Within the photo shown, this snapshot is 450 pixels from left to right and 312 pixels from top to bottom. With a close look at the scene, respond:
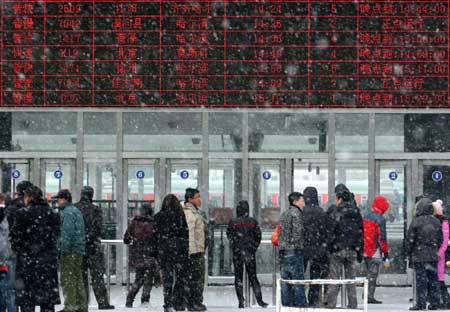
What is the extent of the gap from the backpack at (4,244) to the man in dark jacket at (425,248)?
569 centimetres

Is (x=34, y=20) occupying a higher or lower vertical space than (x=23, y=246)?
higher

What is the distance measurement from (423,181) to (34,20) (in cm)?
693

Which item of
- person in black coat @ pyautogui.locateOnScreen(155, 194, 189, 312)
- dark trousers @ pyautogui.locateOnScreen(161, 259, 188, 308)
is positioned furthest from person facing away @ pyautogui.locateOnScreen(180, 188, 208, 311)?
person in black coat @ pyautogui.locateOnScreen(155, 194, 189, 312)

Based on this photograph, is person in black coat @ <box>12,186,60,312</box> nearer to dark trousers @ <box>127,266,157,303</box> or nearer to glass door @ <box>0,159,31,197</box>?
dark trousers @ <box>127,266,157,303</box>

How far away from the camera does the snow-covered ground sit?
1692 cm

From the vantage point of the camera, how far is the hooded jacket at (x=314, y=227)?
15.8 meters

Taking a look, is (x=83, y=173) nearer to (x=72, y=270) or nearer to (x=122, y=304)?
(x=122, y=304)

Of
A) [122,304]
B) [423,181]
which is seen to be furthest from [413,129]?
[122,304]

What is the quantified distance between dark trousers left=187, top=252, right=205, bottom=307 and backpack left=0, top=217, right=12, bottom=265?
11.6ft

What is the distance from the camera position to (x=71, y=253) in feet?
49.1

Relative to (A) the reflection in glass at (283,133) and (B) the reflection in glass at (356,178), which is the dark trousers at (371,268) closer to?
(B) the reflection in glass at (356,178)

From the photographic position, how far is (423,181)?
21.3 metres

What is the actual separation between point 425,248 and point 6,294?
5740 millimetres

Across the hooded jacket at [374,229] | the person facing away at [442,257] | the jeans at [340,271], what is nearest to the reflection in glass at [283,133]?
the hooded jacket at [374,229]
